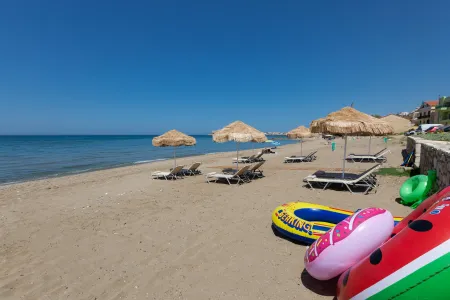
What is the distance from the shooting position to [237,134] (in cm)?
977

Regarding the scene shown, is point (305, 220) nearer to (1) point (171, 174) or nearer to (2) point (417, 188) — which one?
(2) point (417, 188)

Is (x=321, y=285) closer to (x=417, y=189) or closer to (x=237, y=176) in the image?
(x=417, y=189)

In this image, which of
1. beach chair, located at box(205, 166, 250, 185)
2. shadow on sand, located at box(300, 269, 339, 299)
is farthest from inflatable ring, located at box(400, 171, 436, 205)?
beach chair, located at box(205, 166, 250, 185)

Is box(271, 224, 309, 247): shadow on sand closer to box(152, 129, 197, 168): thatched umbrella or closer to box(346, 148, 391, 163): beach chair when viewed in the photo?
box(152, 129, 197, 168): thatched umbrella

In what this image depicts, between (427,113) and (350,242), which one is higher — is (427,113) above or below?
above

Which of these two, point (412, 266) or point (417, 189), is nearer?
point (412, 266)

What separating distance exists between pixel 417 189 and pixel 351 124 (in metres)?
2.16

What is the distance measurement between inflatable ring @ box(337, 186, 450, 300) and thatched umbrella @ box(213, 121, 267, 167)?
7592 mm

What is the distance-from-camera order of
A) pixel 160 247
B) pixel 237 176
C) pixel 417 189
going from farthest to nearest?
pixel 237 176, pixel 417 189, pixel 160 247

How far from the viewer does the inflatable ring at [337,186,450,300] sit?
67.2 inches

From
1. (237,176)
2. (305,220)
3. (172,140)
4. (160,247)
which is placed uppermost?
(172,140)

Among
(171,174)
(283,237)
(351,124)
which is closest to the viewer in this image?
(283,237)

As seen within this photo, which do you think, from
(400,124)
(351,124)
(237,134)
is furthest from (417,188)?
(400,124)

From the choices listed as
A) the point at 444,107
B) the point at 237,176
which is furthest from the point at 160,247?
the point at 444,107
